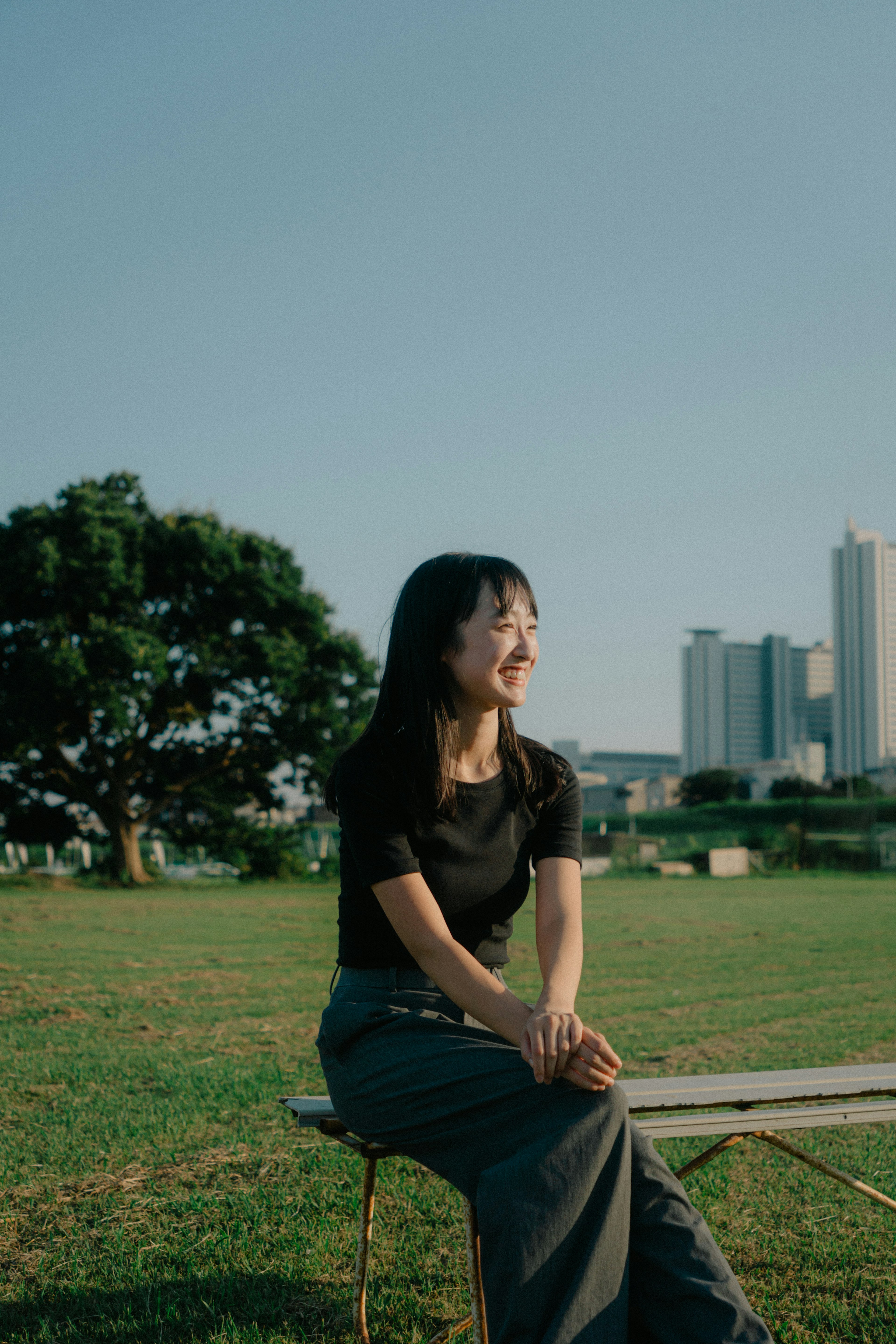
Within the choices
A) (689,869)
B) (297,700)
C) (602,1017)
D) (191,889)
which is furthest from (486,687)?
(689,869)

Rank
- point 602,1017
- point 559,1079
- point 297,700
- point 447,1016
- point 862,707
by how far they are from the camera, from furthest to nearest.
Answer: point 862,707 < point 297,700 < point 602,1017 < point 447,1016 < point 559,1079

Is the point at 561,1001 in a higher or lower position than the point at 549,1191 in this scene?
higher

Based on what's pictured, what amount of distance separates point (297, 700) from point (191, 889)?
5785mm

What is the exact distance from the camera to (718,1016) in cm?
769

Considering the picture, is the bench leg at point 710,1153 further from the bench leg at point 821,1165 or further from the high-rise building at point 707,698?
the high-rise building at point 707,698

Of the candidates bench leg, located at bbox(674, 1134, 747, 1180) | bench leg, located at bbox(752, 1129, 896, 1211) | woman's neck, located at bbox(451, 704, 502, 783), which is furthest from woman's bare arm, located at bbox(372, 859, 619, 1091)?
bench leg, located at bbox(752, 1129, 896, 1211)

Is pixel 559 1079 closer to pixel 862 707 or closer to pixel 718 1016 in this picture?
pixel 718 1016

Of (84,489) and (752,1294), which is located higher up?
(84,489)

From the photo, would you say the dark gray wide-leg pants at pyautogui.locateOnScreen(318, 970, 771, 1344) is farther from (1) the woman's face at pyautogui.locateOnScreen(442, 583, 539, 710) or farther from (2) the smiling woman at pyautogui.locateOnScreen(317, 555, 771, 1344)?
(1) the woman's face at pyautogui.locateOnScreen(442, 583, 539, 710)

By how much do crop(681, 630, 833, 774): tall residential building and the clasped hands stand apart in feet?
600

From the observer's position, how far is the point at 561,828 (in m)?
2.58

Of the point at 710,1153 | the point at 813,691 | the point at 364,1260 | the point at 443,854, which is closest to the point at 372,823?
the point at 443,854

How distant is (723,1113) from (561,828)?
806 mm

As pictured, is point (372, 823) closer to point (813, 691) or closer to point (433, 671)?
point (433, 671)
